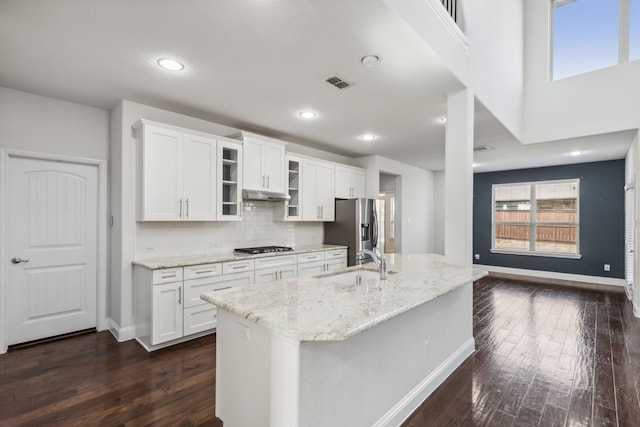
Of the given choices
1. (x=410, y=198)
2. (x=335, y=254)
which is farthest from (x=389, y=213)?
(x=335, y=254)

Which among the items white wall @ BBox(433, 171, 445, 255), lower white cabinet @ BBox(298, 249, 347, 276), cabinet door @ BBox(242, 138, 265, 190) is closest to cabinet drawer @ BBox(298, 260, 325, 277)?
lower white cabinet @ BBox(298, 249, 347, 276)

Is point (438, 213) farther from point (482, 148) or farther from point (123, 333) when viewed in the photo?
point (123, 333)

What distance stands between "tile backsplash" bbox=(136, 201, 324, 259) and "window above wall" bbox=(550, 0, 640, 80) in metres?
4.70

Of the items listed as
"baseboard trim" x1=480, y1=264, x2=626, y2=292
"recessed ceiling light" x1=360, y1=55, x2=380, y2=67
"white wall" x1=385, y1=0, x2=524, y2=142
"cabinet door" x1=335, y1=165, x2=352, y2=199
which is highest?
"white wall" x1=385, y1=0, x2=524, y2=142

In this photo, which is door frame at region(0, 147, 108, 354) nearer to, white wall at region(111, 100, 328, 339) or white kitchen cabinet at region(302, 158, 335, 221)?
white wall at region(111, 100, 328, 339)

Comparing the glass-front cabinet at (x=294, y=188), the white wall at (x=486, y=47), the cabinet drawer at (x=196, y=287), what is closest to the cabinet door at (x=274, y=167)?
the glass-front cabinet at (x=294, y=188)

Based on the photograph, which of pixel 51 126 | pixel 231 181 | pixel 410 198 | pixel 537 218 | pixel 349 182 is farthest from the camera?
pixel 410 198

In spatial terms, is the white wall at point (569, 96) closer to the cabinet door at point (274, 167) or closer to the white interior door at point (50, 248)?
the cabinet door at point (274, 167)

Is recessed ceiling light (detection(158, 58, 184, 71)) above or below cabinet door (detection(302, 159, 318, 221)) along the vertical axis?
above

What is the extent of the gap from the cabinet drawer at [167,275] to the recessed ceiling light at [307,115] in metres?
2.23

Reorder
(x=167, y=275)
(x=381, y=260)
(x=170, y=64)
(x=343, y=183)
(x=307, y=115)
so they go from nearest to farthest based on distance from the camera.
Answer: (x=381, y=260), (x=170, y=64), (x=167, y=275), (x=307, y=115), (x=343, y=183)

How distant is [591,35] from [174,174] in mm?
6272

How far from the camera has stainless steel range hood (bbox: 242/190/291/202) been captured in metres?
3.95

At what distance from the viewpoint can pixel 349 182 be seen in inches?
221
